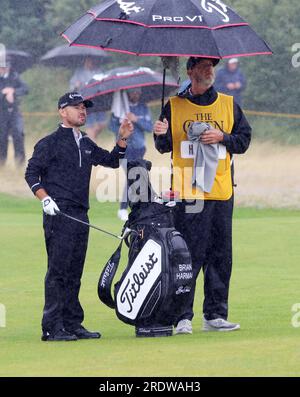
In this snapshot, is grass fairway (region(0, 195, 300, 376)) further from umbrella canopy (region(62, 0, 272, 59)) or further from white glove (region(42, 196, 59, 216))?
umbrella canopy (region(62, 0, 272, 59))

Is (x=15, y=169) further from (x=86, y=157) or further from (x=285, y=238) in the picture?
(x=86, y=157)

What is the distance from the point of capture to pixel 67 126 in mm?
10945

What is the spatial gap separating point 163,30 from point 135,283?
71.1 inches

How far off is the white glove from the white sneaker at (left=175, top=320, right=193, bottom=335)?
1316 millimetres

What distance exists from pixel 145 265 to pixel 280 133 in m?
18.4

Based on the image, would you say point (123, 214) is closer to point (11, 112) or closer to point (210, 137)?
point (11, 112)

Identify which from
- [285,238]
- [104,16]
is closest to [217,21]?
[104,16]

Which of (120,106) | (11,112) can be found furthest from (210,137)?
(11,112)

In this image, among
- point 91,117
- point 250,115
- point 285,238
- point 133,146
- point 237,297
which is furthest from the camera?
point 250,115

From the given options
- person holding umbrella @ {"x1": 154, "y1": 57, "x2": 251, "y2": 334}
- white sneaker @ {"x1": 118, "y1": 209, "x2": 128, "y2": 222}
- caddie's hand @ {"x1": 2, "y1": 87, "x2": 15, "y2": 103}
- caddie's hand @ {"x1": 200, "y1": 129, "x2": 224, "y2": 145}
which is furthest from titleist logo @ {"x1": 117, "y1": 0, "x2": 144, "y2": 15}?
caddie's hand @ {"x1": 2, "y1": 87, "x2": 15, "y2": 103}

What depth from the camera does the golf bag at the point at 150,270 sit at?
10.6 metres

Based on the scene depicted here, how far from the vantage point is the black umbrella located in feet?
103

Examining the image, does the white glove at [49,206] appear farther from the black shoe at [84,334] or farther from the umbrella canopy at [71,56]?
the umbrella canopy at [71,56]

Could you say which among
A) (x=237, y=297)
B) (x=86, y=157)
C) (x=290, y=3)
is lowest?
(x=237, y=297)
